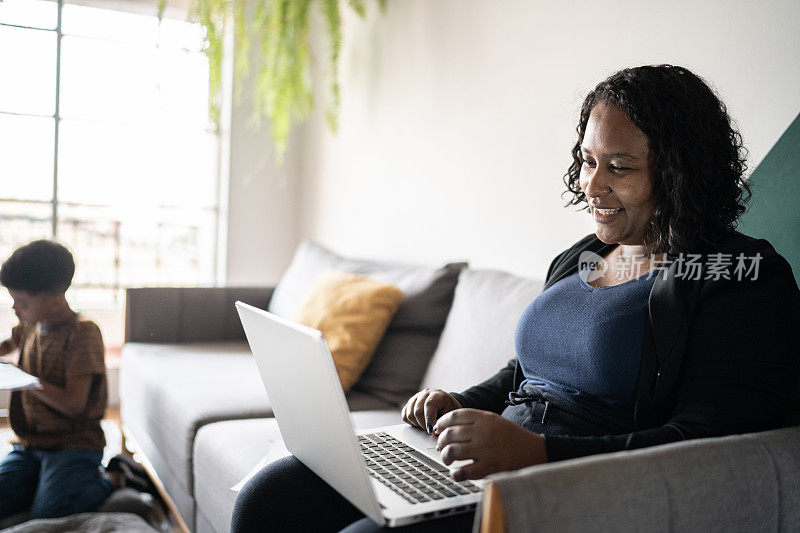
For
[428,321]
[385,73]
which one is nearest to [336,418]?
[428,321]

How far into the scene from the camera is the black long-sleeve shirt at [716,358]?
97 centimetres

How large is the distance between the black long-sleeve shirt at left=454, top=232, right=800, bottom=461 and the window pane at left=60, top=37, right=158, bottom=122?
321 centimetres

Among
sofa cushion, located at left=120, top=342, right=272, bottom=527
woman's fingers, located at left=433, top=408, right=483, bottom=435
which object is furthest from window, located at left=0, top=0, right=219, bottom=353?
woman's fingers, located at left=433, top=408, right=483, bottom=435

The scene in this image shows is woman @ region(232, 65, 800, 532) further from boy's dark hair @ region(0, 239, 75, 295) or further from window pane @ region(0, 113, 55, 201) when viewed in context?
window pane @ region(0, 113, 55, 201)

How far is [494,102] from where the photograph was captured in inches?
91.2

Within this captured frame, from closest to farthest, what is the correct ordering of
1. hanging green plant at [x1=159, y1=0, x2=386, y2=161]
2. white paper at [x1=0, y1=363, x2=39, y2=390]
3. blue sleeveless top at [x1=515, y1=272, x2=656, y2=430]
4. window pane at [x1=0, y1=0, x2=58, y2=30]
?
blue sleeveless top at [x1=515, y1=272, x2=656, y2=430], white paper at [x1=0, y1=363, x2=39, y2=390], hanging green plant at [x1=159, y1=0, x2=386, y2=161], window pane at [x1=0, y1=0, x2=58, y2=30]

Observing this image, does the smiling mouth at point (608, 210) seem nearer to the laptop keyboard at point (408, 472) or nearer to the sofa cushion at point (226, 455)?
the laptop keyboard at point (408, 472)

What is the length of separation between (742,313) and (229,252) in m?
3.11

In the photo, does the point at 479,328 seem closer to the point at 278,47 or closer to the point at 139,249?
the point at 278,47

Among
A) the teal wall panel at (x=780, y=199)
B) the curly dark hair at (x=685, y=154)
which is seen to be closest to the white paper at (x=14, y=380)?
the curly dark hair at (x=685, y=154)

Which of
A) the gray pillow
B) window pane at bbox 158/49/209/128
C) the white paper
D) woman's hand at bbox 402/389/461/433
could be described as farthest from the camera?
window pane at bbox 158/49/209/128

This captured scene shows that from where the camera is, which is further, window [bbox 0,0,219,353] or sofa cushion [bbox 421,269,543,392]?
window [bbox 0,0,219,353]

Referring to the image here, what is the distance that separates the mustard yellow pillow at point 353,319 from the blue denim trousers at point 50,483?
0.68 metres

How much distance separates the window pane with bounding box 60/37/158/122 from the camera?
352 centimetres
